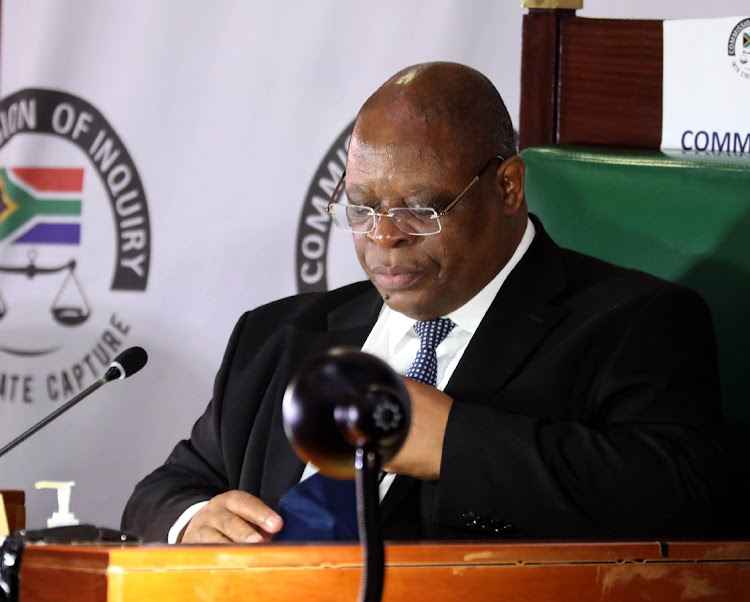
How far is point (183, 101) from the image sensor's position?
3201 millimetres

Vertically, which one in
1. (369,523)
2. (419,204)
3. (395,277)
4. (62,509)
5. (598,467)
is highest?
(419,204)

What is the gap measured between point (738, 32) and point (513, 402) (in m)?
0.82

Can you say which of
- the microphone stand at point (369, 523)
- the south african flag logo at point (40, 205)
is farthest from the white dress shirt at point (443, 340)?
the south african flag logo at point (40, 205)

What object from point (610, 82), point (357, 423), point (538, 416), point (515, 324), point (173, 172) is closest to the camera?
point (357, 423)

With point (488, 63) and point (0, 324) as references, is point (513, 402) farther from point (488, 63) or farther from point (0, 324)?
point (0, 324)

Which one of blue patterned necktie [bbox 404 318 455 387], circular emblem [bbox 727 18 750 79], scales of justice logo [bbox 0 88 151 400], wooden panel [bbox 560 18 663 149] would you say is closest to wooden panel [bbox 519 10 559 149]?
wooden panel [bbox 560 18 663 149]

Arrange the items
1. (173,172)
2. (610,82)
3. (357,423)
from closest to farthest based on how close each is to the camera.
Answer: (357,423) < (610,82) < (173,172)

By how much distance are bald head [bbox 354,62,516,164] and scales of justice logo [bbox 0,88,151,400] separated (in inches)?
59.5

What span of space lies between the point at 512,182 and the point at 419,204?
0.61ft

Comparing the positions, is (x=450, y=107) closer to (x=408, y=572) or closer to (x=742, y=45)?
(x=742, y=45)

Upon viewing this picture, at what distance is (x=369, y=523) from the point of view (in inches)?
31.9

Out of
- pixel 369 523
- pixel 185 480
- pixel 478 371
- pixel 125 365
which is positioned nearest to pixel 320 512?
pixel 478 371

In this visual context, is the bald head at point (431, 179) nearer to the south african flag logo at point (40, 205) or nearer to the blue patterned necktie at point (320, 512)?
the blue patterned necktie at point (320, 512)

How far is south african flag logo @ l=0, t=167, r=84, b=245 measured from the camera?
324cm
